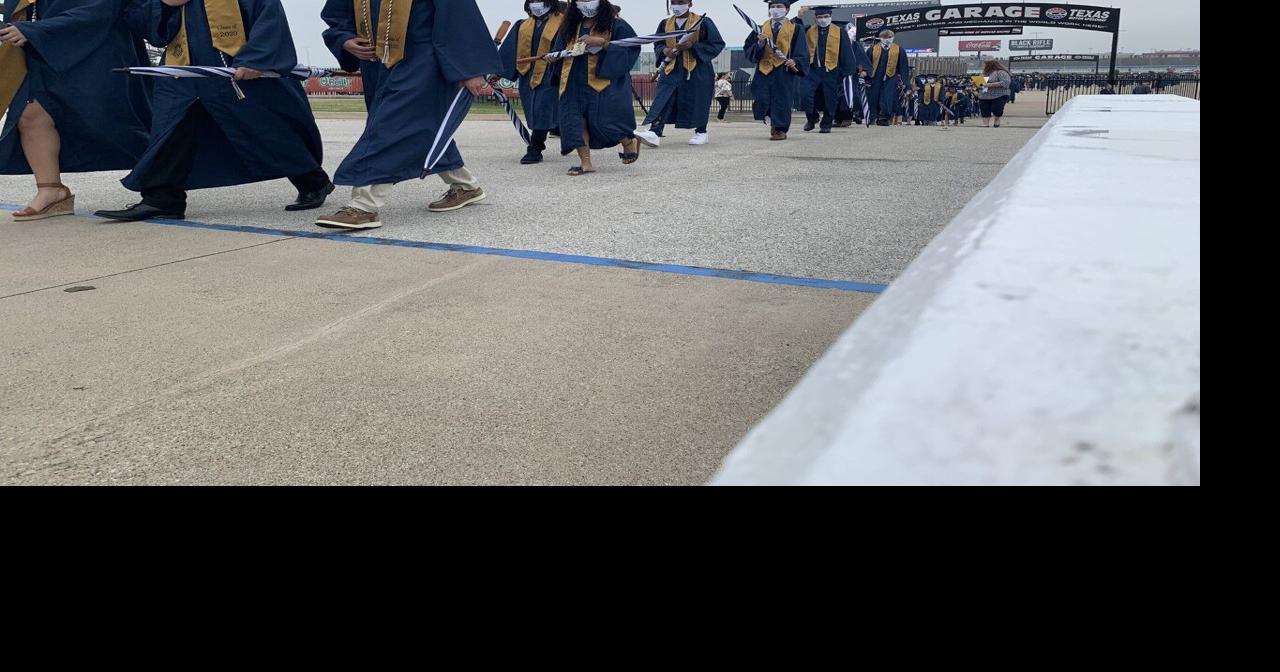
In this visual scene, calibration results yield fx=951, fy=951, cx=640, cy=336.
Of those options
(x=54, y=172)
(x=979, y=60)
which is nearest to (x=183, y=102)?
(x=54, y=172)

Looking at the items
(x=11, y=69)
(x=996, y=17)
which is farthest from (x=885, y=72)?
(x=996, y=17)

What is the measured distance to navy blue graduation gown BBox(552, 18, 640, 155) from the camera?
26.0 ft

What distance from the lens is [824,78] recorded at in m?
14.4

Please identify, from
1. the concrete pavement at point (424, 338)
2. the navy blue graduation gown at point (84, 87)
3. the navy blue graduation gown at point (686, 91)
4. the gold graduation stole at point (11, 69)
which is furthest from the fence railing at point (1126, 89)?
the gold graduation stole at point (11, 69)

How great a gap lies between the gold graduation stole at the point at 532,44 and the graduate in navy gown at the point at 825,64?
21.2 ft

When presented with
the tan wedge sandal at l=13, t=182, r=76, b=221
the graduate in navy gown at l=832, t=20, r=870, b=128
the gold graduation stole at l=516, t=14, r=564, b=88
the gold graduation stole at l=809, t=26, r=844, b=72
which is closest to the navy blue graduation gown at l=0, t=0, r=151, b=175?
the tan wedge sandal at l=13, t=182, r=76, b=221

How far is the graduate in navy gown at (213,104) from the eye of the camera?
16.9 feet

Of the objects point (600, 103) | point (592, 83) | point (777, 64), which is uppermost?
point (777, 64)

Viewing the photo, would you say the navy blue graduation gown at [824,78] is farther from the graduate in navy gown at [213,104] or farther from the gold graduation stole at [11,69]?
the gold graduation stole at [11,69]

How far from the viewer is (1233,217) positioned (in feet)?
2.08

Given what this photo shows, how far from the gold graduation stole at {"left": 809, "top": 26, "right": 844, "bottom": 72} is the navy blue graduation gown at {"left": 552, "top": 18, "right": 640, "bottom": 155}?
6.79m

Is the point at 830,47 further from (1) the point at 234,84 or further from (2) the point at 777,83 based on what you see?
(1) the point at 234,84

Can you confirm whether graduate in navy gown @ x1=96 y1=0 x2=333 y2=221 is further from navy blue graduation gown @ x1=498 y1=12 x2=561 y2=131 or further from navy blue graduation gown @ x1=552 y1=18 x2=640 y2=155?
navy blue graduation gown @ x1=498 y1=12 x2=561 y2=131

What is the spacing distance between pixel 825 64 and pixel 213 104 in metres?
10.8
